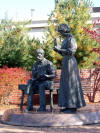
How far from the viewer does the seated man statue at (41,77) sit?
7.01 meters

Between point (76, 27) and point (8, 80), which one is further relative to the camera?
point (76, 27)

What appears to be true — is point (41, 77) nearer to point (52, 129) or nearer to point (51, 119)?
point (51, 119)

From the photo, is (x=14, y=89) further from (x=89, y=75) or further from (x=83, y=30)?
(x=83, y=30)

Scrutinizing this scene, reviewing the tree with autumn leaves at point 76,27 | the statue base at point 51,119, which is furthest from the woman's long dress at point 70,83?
the tree with autumn leaves at point 76,27

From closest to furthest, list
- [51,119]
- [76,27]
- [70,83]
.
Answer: [51,119] < [70,83] < [76,27]

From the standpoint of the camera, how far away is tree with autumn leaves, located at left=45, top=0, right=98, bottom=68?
42.9ft

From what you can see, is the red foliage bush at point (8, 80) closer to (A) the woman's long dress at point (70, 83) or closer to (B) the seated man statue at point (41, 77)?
(B) the seated man statue at point (41, 77)

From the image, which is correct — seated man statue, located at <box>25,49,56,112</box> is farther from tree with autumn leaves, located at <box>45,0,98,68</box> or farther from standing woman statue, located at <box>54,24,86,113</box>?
tree with autumn leaves, located at <box>45,0,98,68</box>

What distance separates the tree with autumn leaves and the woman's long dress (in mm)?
6421

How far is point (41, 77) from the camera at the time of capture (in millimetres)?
7125

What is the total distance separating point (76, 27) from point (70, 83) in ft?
23.4

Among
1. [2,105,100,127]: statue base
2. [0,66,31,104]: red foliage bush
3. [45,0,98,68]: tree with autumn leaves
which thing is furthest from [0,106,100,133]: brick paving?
[45,0,98,68]: tree with autumn leaves

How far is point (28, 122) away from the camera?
6105 mm

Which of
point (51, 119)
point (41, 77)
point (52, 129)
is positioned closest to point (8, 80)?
point (41, 77)
